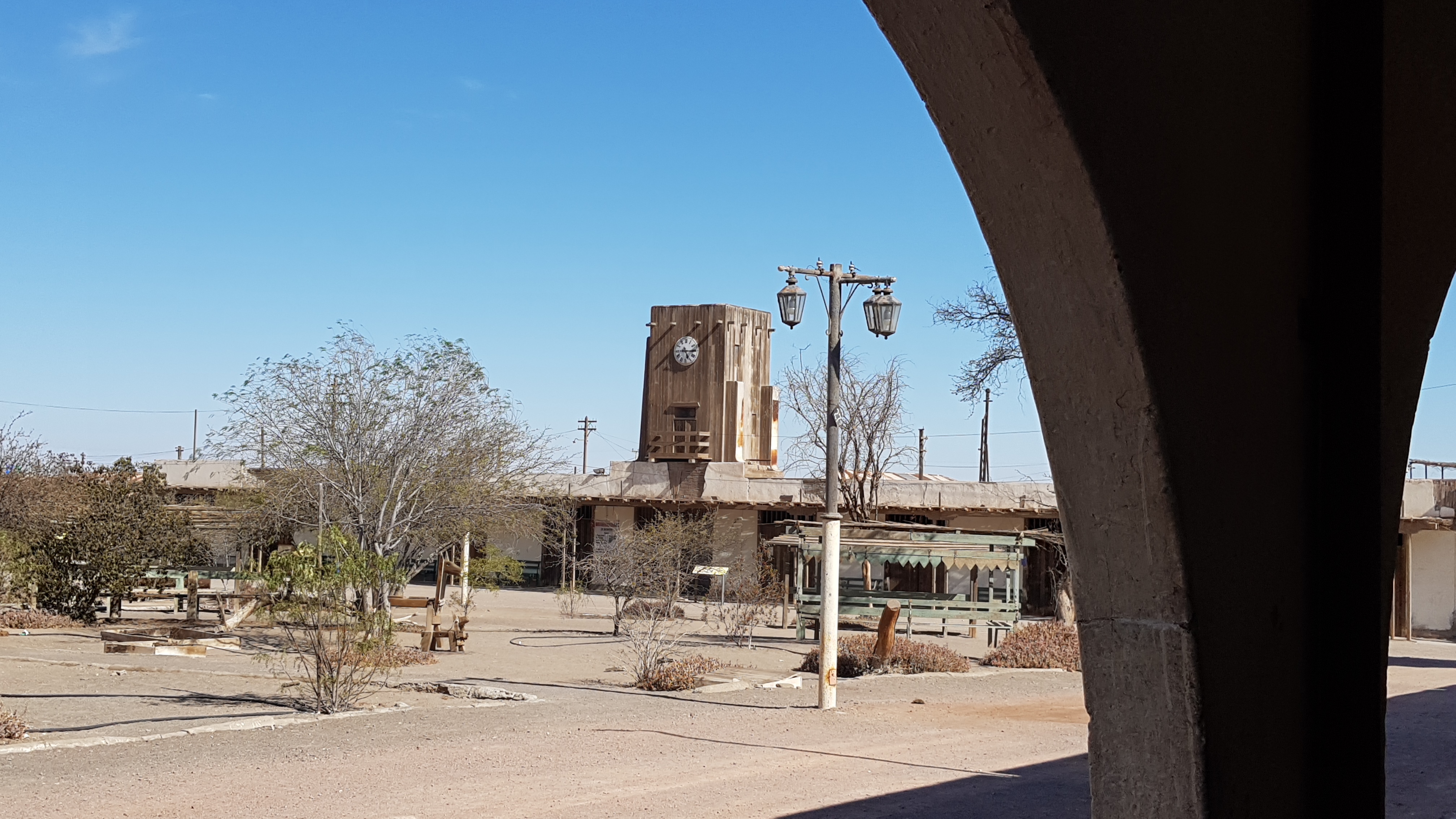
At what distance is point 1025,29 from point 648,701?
43.9 feet

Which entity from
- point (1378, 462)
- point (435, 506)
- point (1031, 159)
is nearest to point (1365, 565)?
point (1378, 462)

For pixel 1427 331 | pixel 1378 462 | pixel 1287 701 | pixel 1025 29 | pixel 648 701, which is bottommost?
pixel 648 701

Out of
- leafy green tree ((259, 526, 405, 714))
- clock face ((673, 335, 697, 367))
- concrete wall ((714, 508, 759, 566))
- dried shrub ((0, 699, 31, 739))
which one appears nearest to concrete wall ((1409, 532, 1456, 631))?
concrete wall ((714, 508, 759, 566))

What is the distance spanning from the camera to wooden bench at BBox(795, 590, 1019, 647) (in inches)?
1021

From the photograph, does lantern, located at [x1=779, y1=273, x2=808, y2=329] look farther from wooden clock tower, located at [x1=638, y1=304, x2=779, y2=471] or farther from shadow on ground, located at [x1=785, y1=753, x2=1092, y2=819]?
wooden clock tower, located at [x1=638, y1=304, x2=779, y2=471]

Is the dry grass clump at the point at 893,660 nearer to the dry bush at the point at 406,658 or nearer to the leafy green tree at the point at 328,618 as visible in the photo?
the dry bush at the point at 406,658

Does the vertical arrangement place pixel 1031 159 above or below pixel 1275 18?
below

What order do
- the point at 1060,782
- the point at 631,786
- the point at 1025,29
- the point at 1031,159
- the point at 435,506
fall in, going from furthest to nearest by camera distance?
the point at 435,506
the point at 1060,782
the point at 631,786
the point at 1031,159
the point at 1025,29

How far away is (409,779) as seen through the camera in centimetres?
901

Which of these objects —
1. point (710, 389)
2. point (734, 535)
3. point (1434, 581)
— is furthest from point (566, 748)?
point (710, 389)

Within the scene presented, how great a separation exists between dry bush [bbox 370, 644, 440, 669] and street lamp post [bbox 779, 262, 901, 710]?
17.8 ft

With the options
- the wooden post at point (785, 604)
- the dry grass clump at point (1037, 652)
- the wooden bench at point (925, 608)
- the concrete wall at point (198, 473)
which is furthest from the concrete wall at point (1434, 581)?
the concrete wall at point (198, 473)

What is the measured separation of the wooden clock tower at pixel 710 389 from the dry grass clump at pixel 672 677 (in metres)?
25.2

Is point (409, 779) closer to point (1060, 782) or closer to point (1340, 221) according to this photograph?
point (1060, 782)
